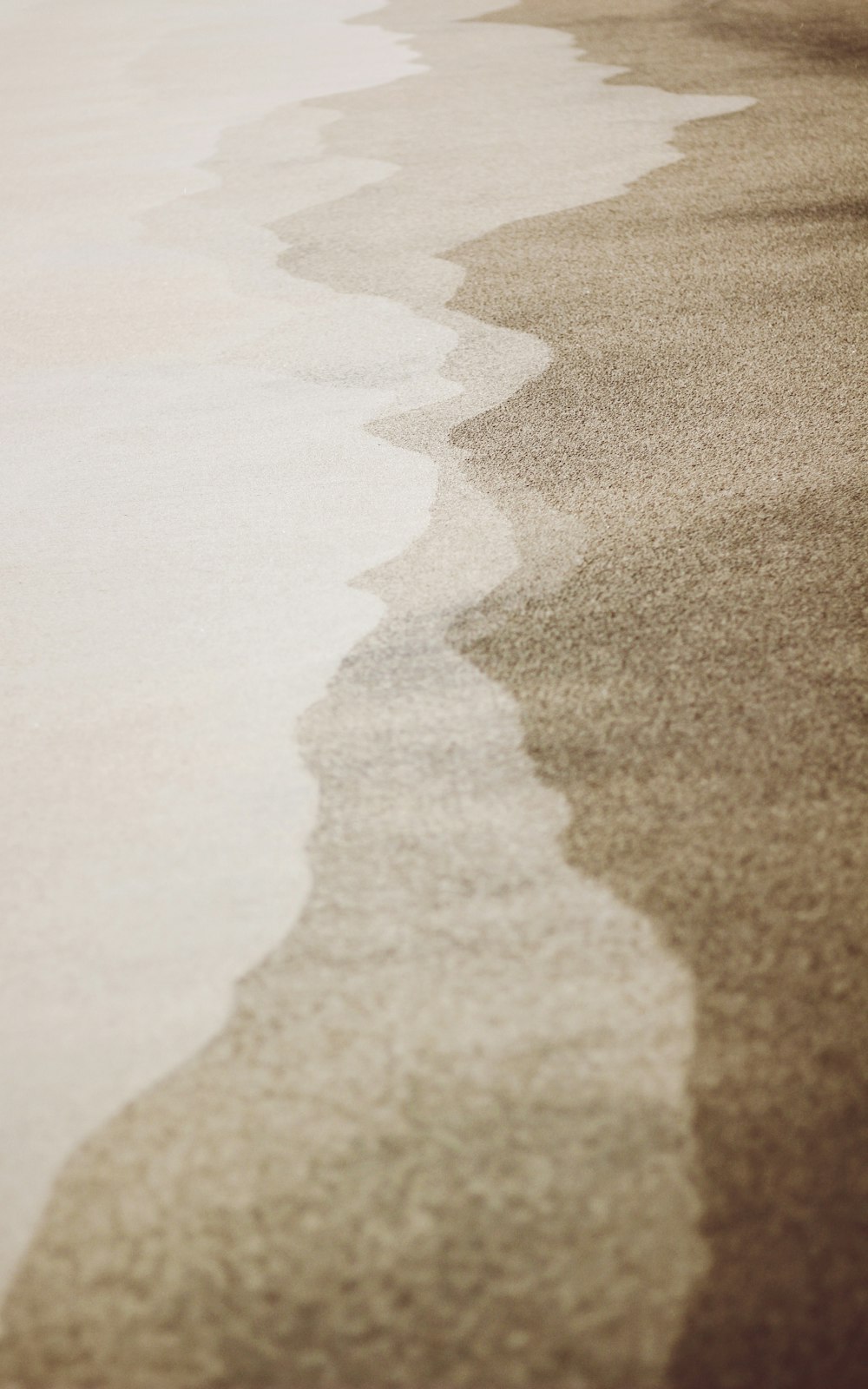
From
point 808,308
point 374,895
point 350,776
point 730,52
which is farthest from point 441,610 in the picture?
point 730,52

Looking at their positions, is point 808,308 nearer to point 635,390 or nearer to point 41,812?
point 635,390

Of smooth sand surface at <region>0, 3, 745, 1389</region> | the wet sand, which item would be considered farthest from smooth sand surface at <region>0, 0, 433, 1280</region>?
the wet sand

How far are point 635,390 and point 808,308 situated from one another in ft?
1.37

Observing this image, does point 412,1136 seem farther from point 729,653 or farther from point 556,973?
point 729,653

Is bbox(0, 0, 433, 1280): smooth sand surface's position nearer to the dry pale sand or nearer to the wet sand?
Result: the dry pale sand

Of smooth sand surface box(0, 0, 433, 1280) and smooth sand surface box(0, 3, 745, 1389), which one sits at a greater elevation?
smooth sand surface box(0, 0, 433, 1280)

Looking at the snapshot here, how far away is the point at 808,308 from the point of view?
1.76 metres

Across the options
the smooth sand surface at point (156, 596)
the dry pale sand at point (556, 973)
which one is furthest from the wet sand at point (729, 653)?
the smooth sand surface at point (156, 596)

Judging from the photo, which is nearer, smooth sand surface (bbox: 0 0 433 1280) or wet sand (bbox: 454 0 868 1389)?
wet sand (bbox: 454 0 868 1389)

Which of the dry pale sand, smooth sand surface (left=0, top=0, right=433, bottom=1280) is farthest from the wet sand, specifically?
smooth sand surface (left=0, top=0, right=433, bottom=1280)

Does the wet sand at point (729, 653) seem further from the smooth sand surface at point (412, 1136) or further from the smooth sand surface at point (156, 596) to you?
the smooth sand surface at point (156, 596)

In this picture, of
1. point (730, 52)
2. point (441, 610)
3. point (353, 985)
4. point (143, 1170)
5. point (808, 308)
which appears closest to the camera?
point (143, 1170)

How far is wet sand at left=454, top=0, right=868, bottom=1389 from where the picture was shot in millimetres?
692

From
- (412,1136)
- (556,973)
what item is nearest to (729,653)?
(556,973)
